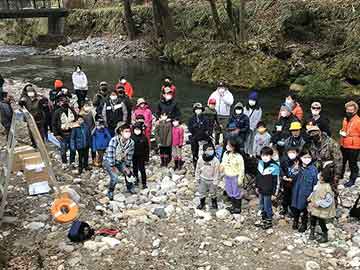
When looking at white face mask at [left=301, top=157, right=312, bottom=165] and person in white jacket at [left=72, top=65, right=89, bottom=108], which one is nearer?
white face mask at [left=301, top=157, right=312, bottom=165]

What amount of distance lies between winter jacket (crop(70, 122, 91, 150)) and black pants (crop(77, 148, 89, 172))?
161mm

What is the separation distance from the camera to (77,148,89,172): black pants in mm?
10766

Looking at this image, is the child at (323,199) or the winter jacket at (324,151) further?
the winter jacket at (324,151)

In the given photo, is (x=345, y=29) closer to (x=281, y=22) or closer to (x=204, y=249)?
(x=281, y=22)

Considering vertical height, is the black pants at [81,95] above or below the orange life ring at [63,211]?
above

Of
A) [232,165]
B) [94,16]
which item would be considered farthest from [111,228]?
[94,16]

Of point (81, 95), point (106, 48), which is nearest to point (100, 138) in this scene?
point (81, 95)

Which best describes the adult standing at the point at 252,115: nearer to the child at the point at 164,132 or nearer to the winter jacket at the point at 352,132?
the child at the point at 164,132

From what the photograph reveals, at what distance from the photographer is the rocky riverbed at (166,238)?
7.36m

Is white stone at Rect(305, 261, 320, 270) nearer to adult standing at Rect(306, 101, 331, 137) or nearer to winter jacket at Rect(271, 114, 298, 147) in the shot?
winter jacket at Rect(271, 114, 298, 147)

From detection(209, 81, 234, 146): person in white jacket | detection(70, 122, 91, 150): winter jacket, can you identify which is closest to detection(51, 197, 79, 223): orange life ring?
detection(70, 122, 91, 150): winter jacket

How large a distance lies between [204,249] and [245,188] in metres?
2.24

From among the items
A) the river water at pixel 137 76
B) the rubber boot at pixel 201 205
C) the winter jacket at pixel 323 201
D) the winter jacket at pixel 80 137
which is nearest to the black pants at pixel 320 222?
the winter jacket at pixel 323 201

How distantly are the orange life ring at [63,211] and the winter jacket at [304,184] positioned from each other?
398 centimetres
